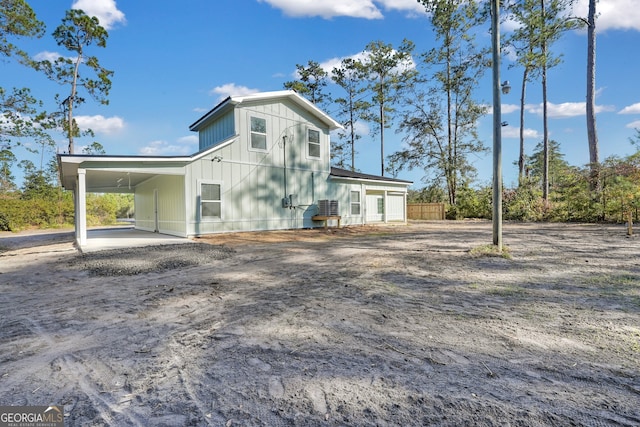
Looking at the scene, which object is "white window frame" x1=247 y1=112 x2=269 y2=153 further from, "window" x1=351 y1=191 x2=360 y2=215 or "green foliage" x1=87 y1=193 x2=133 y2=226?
"green foliage" x1=87 y1=193 x2=133 y2=226

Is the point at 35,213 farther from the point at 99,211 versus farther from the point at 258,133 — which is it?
the point at 258,133

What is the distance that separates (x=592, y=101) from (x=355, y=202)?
1401 centimetres

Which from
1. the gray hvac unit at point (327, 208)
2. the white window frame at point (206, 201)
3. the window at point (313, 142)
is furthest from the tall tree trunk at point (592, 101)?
the white window frame at point (206, 201)

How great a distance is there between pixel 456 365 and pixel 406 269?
A: 3.41 m

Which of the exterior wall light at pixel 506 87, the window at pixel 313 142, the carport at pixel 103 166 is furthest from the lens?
the window at pixel 313 142

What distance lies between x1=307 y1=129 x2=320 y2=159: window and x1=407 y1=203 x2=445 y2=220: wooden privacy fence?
12.8m

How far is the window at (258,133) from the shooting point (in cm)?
1256

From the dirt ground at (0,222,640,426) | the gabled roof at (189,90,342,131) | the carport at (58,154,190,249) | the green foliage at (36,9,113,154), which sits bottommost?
the dirt ground at (0,222,640,426)

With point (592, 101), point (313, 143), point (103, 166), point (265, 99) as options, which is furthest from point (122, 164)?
point (592, 101)

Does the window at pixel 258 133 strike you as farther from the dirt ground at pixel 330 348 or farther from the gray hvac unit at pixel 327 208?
the dirt ground at pixel 330 348

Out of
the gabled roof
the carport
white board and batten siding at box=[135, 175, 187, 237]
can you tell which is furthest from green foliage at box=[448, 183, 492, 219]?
the carport

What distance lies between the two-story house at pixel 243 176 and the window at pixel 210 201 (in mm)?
38

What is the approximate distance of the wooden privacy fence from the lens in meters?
23.5

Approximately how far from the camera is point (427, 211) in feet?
78.8
